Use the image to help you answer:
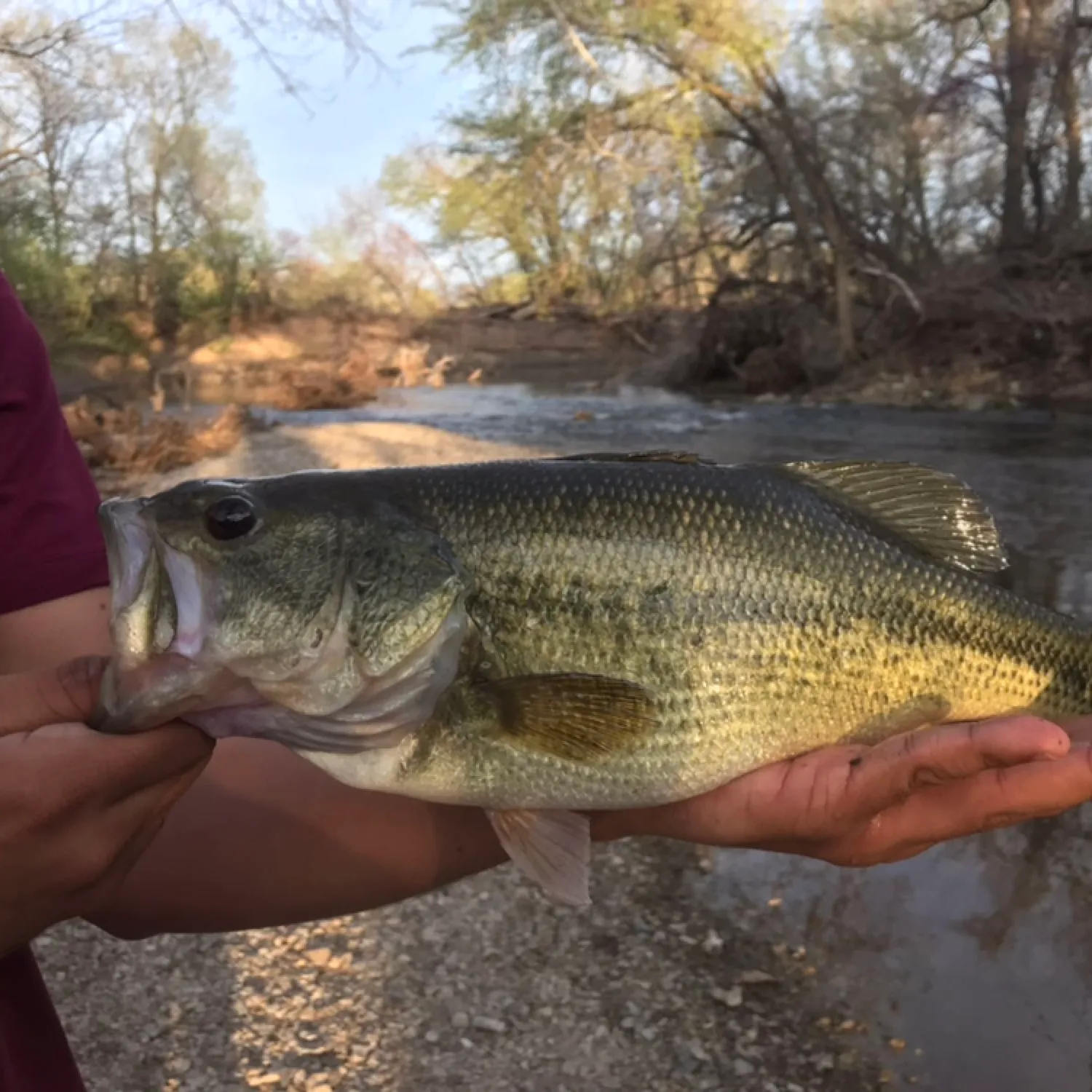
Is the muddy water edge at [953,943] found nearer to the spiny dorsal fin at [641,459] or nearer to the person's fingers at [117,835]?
the spiny dorsal fin at [641,459]

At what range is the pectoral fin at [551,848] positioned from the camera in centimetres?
169

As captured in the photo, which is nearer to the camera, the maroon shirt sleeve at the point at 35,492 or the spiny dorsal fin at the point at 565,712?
the spiny dorsal fin at the point at 565,712

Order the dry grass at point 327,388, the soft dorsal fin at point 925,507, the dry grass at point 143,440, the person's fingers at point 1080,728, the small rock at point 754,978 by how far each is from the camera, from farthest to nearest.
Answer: the dry grass at point 327,388, the dry grass at point 143,440, the small rock at point 754,978, the soft dorsal fin at point 925,507, the person's fingers at point 1080,728

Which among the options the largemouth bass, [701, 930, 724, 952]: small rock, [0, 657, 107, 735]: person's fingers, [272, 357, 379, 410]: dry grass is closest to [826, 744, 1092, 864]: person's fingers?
the largemouth bass

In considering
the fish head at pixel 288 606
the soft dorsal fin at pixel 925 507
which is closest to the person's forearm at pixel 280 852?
the fish head at pixel 288 606

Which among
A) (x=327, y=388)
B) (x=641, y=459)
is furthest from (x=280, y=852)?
(x=327, y=388)

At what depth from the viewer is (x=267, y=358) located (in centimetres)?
3556

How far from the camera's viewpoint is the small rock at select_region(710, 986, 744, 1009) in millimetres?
3184

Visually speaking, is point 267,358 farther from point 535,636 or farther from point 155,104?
point 535,636

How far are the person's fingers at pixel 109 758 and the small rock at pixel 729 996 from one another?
→ 2562 mm

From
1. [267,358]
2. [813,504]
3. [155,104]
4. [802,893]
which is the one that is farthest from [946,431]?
[155,104]

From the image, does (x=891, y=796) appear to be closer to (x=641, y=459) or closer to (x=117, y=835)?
(x=641, y=459)

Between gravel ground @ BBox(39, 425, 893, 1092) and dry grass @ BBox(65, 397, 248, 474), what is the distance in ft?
31.3

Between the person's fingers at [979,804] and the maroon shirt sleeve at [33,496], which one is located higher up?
the maroon shirt sleeve at [33,496]
